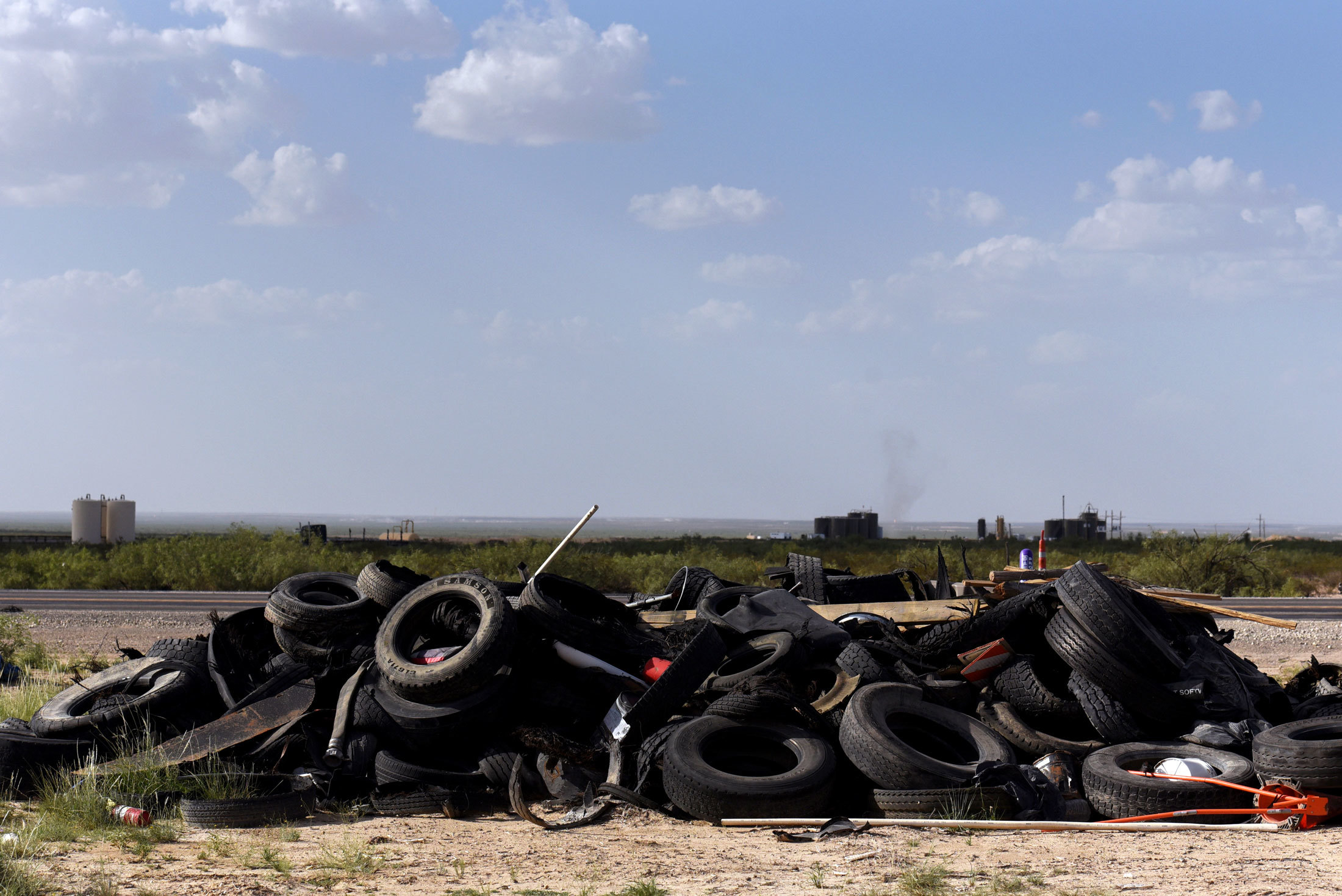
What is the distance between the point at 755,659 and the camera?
9070mm

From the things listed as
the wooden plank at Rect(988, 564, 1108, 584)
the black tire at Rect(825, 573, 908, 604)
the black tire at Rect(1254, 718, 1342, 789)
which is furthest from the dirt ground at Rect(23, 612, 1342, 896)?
the black tire at Rect(825, 573, 908, 604)

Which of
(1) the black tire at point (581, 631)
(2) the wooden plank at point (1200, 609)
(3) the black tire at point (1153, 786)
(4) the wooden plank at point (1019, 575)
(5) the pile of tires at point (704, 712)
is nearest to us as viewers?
(3) the black tire at point (1153, 786)

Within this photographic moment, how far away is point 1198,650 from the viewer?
923 cm

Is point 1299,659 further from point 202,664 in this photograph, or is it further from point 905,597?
point 202,664

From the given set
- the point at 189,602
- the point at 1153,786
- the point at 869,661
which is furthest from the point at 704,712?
the point at 189,602

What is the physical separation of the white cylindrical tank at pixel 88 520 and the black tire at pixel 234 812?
49.2 meters

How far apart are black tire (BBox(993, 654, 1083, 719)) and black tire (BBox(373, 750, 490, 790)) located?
3.98 m

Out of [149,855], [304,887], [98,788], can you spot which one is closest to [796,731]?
[304,887]

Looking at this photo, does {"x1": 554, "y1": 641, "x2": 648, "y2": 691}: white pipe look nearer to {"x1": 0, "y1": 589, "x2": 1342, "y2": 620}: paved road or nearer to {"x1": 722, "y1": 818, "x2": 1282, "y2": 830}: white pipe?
{"x1": 722, "y1": 818, "x2": 1282, "y2": 830}: white pipe

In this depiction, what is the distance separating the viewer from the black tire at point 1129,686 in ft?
26.5

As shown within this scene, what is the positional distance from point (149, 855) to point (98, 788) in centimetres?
141

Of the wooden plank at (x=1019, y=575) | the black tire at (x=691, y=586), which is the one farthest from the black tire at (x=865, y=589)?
the black tire at (x=691, y=586)

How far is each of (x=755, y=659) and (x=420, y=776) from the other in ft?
9.50

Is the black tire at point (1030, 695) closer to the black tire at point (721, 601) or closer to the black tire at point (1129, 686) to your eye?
the black tire at point (1129, 686)
